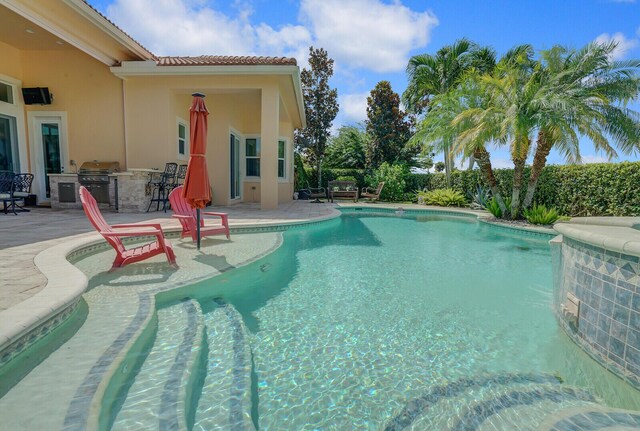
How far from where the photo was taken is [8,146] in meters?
9.94

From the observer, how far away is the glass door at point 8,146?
9.74 m

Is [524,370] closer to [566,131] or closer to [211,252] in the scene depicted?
[211,252]

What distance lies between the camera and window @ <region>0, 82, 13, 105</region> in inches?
387

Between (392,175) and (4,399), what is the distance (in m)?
17.9

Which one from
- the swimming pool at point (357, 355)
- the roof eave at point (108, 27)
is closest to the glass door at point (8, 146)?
the roof eave at point (108, 27)

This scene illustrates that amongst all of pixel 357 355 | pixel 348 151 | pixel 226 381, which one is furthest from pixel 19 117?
pixel 348 151

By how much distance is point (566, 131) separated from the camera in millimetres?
9445

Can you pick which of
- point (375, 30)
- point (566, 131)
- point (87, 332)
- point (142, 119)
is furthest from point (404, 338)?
point (375, 30)

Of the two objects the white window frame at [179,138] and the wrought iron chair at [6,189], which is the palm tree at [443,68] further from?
the wrought iron chair at [6,189]

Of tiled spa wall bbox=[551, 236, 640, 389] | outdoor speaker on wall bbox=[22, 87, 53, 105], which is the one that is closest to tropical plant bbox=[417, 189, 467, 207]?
tiled spa wall bbox=[551, 236, 640, 389]

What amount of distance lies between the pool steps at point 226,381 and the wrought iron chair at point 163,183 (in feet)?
24.8

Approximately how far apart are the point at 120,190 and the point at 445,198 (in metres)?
13.7

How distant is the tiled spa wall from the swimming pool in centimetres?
15

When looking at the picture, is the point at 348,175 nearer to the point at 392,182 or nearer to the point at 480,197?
the point at 392,182
